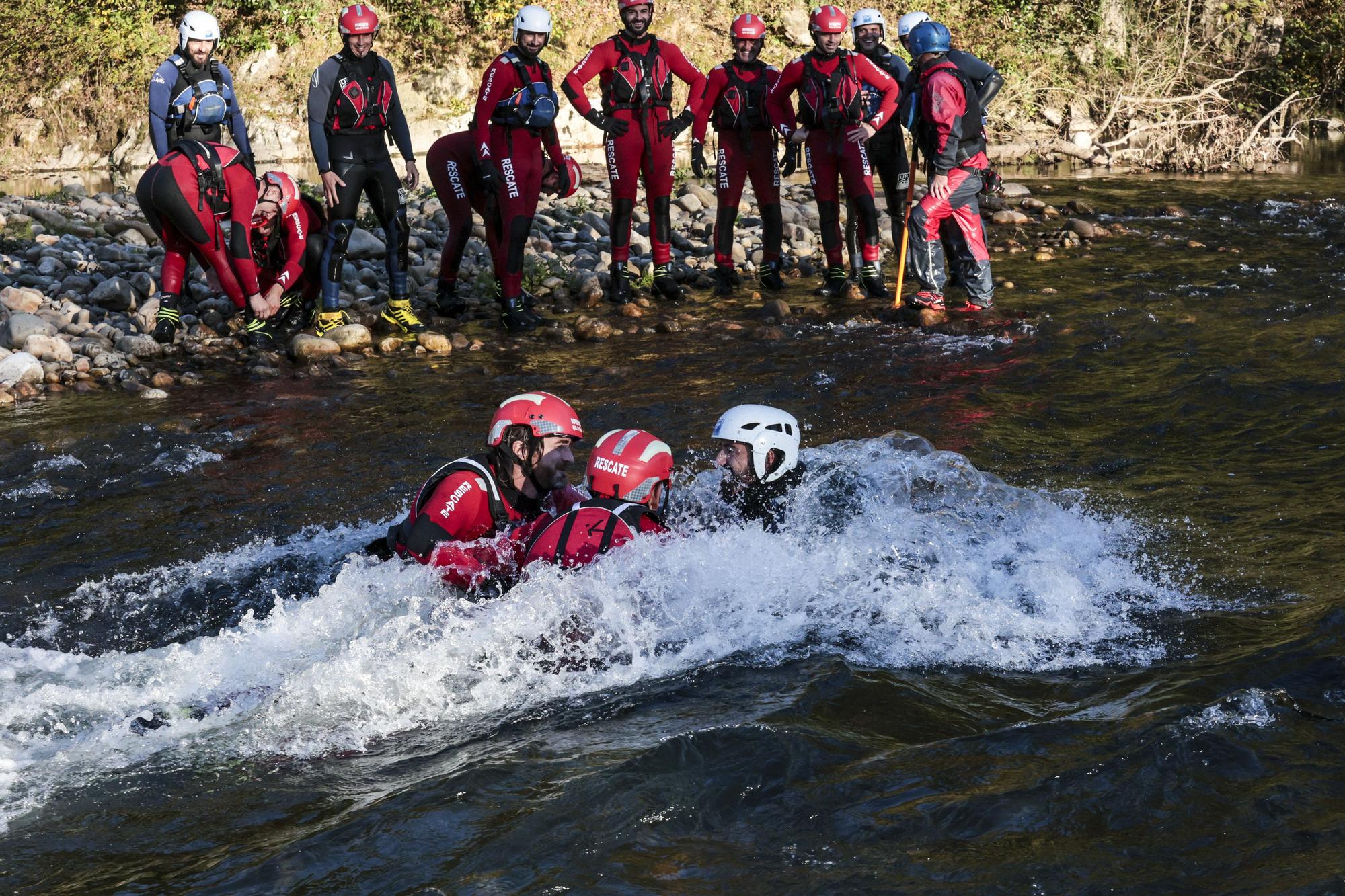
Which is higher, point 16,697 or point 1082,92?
point 1082,92

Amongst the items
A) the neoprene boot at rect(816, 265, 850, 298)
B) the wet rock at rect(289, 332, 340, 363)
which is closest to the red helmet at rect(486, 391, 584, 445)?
the wet rock at rect(289, 332, 340, 363)

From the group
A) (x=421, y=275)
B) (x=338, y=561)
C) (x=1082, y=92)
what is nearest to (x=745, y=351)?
(x=421, y=275)

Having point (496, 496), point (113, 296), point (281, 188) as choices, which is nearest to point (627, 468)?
point (496, 496)

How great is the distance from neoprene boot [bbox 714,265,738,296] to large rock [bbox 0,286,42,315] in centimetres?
635

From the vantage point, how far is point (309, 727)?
4984 mm

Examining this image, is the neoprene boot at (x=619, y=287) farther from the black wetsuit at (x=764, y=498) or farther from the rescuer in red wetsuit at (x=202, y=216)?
the black wetsuit at (x=764, y=498)

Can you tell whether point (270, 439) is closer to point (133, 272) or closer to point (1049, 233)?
point (133, 272)

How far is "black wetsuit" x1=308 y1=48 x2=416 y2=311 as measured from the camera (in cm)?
1064

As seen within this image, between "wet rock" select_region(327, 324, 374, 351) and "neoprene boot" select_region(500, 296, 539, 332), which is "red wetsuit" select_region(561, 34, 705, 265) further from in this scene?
"wet rock" select_region(327, 324, 374, 351)

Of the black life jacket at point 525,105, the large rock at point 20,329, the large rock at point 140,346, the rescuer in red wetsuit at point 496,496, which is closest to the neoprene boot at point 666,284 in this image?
the black life jacket at point 525,105

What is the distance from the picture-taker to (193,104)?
34.0 feet

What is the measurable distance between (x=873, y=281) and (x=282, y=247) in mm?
5523

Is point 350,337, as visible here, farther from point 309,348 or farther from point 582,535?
point 582,535

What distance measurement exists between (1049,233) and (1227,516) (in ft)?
29.9
